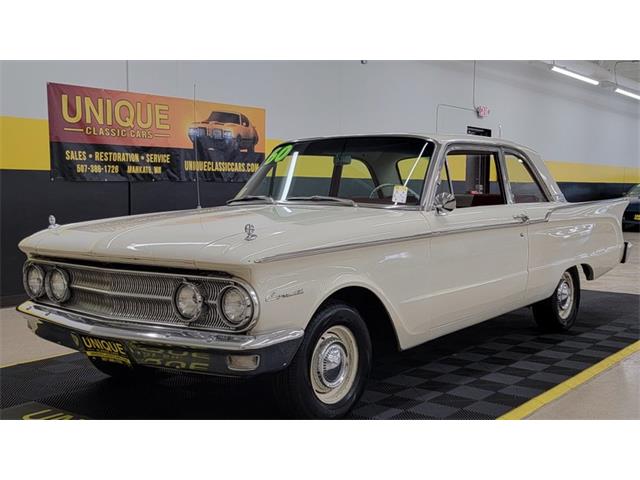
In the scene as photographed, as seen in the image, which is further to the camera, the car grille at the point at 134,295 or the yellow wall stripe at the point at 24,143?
the yellow wall stripe at the point at 24,143

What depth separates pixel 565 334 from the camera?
5480mm

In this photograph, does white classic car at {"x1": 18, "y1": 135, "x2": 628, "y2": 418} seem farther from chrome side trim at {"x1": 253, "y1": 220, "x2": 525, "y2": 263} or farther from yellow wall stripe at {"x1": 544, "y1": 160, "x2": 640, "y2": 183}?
yellow wall stripe at {"x1": 544, "y1": 160, "x2": 640, "y2": 183}

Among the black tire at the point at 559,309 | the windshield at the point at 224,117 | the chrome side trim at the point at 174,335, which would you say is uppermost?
the windshield at the point at 224,117

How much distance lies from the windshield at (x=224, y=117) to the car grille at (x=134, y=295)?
5435 millimetres

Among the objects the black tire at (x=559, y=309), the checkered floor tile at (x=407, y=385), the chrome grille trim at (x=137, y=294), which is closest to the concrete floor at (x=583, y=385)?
the checkered floor tile at (x=407, y=385)

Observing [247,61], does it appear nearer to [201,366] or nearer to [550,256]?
[550,256]

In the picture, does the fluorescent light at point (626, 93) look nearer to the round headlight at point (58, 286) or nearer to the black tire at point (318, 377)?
the black tire at point (318, 377)

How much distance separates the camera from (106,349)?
310cm

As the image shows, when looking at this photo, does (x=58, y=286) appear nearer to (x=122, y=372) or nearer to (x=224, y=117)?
(x=122, y=372)

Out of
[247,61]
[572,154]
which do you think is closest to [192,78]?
[247,61]

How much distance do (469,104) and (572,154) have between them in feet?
20.1

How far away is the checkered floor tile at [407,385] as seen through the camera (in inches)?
141

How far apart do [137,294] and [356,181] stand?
1.74 meters

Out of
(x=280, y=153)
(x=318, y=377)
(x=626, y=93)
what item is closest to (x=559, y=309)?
(x=280, y=153)
